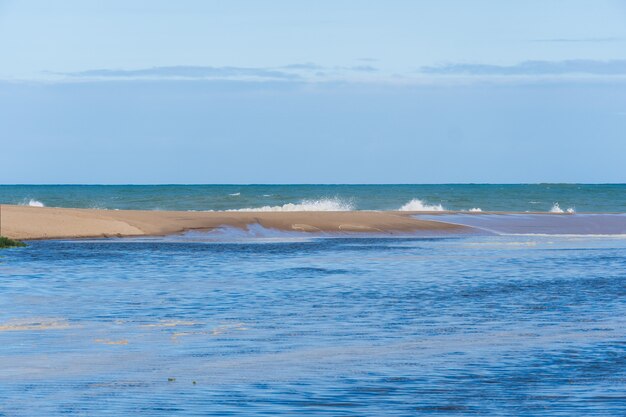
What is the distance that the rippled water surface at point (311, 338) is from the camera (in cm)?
1104

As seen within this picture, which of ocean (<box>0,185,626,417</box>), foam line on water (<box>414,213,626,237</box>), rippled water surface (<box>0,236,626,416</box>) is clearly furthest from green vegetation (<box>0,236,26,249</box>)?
foam line on water (<box>414,213,626,237</box>)

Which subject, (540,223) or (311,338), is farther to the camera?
(540,223)

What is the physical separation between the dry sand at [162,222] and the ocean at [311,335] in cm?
1101

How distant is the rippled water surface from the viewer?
11.0m

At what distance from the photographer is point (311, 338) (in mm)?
15414

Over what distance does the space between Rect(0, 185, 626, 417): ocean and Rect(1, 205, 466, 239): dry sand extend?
11.0 m

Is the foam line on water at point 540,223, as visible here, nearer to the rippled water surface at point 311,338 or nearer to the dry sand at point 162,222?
the dry sand at point 162,222

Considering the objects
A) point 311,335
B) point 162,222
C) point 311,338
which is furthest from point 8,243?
point 311,338

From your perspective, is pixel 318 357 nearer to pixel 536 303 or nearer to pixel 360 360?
pixel 360 360

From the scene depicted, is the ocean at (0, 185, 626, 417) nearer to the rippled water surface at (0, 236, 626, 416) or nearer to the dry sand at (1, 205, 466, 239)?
the rippled water surface at (0, 236, 626, 416)

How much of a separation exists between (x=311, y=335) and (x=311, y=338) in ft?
1.15

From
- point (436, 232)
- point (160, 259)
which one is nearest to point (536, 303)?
point (160, 259)

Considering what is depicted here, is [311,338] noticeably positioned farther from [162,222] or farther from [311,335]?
[162,222]

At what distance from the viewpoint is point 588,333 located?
624 inches
